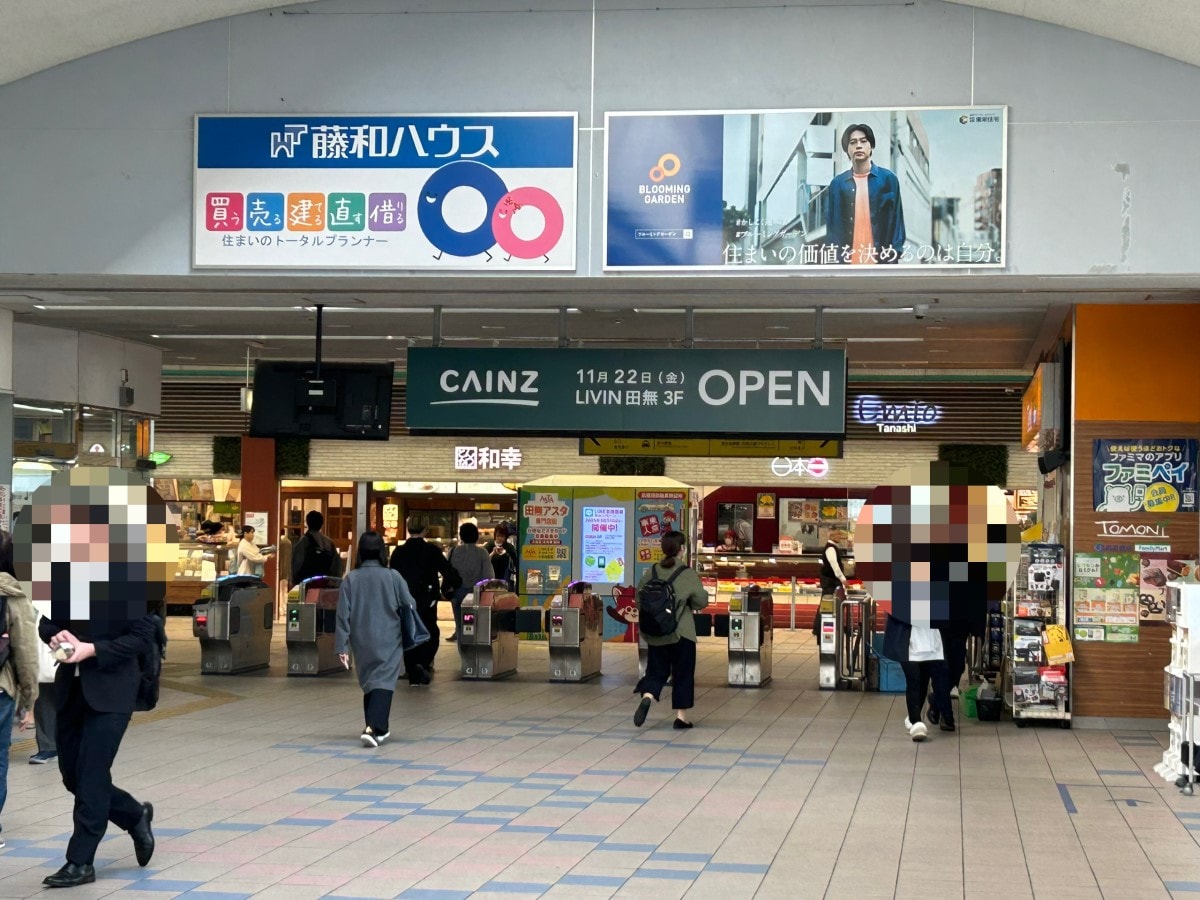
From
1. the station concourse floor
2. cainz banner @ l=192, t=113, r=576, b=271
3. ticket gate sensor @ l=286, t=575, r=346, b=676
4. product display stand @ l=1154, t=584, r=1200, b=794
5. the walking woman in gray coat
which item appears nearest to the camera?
the station concourse floor

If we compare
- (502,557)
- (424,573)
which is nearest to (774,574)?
(502,557)

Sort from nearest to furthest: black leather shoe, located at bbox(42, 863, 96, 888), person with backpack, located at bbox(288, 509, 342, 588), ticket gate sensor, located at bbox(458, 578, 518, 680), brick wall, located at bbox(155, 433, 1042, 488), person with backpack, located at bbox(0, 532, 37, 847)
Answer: black leather shoe, located at bbox(42, 863, 96, 888)
person with backpack, located at bbox(0, 532, 37, 847)
ticket gate sensor, located at bbox(458, 578, 518, 680)
person with backpack, located at bbox(288, 509, 342, 588)
brick wall, located at bbox(155, 433, 1042, 488)

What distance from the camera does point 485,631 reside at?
14312 mm

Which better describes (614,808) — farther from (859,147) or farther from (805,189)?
(859,147)

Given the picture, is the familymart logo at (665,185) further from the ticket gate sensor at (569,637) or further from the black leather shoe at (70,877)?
the ticket gate sensor at (569,637)

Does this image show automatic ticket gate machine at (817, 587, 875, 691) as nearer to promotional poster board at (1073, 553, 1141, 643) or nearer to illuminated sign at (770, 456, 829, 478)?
promotional poster board at (1073, 553, 1141, 643)

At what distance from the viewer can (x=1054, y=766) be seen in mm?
9359

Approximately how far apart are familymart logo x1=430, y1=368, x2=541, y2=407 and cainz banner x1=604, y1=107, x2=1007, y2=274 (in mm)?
2007

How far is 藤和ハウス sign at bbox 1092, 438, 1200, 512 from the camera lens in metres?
10.8

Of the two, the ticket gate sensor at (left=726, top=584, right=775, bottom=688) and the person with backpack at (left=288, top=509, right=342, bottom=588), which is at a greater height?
the person with backpack at (left=288, top=509, right=342, bottom=588)

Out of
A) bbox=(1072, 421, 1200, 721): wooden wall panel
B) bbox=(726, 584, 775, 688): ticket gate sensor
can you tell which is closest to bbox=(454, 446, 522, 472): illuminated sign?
bbox=(726, 584, 775, 688): ticket gate sensor

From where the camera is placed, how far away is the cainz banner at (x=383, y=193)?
31.7 feet

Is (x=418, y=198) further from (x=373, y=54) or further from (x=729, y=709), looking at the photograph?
(x=729, y=709)

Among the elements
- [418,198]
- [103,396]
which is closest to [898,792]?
[418,198]
